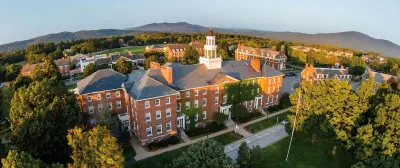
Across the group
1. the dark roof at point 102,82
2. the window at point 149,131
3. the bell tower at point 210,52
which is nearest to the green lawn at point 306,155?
the window at point 149,131

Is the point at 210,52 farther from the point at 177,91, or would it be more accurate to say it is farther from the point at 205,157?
the point at 205,157

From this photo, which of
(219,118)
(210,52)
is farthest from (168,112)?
(210,52)

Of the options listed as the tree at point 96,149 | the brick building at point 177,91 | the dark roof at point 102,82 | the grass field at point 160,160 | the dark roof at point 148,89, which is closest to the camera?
the tree at point 96,149

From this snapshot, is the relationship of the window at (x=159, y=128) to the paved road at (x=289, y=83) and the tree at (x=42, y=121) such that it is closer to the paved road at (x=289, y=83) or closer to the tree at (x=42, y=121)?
the tree at (x=42, y=121)

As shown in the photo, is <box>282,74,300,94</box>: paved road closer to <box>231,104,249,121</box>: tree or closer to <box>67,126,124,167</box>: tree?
<box>231,104,249,121</box>: tree

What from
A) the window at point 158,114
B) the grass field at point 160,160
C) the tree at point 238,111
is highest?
the window at point 158,114

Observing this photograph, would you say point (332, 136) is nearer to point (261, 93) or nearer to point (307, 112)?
point (307, 112)

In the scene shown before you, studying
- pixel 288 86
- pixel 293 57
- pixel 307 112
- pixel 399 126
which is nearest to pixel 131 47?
pixel 293 57
